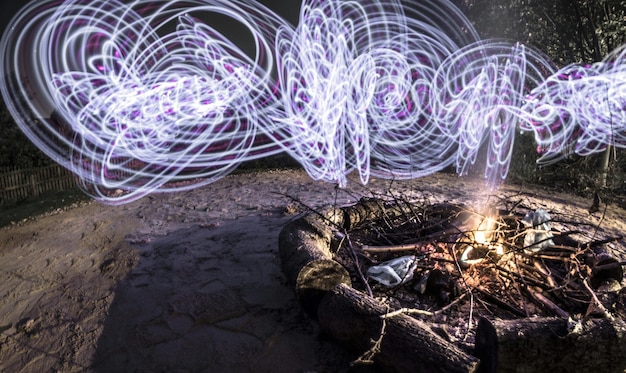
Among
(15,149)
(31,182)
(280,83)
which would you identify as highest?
(280,83)

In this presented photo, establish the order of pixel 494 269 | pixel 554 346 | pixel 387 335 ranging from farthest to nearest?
pixel 494 269, pixel 387 335, pixel 554 346

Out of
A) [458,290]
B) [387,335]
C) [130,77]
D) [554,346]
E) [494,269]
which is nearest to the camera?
[554,346]

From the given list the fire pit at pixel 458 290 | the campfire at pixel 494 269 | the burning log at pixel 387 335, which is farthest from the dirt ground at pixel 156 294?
the campfire at pixel 494 269

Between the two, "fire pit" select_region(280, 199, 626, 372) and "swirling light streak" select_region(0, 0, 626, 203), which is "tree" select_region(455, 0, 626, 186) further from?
"fire pit" select_region(280, 199, 626, 372)

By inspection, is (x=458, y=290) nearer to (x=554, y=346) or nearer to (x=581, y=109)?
(x=554, y=346)

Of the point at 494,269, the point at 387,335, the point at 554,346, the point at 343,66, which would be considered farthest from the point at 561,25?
the point at 387,335

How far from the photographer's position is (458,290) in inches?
160

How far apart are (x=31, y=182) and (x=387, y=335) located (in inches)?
400

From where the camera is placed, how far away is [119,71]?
8.62m

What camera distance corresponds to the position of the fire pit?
2.71 metres

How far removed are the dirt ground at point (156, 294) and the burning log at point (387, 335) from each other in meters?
0.32

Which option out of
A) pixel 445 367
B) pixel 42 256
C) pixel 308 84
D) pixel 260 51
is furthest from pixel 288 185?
pixel 445 367

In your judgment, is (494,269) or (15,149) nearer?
(494,269)

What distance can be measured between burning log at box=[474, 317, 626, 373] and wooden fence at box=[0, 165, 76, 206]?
10252mm
